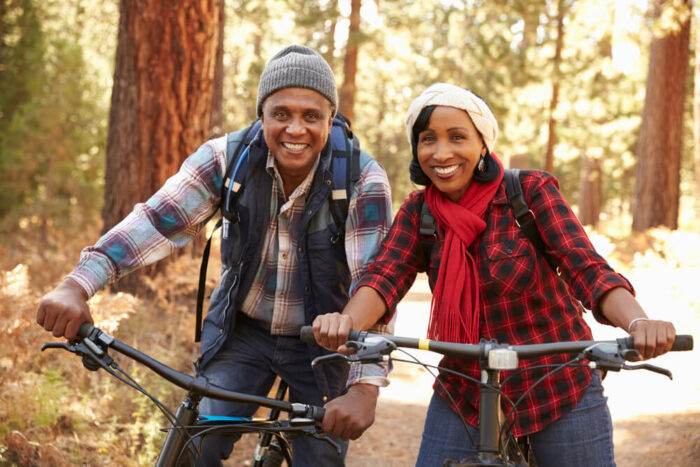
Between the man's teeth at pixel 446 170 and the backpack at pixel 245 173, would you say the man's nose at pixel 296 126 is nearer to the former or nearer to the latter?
the backpack at pixel 245 173

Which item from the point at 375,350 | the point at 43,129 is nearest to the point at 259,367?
the point at 375,350

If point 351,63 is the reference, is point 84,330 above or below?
below

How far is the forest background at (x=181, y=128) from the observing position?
17.5 ft

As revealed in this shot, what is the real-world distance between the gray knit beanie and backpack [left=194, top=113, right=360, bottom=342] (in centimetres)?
20

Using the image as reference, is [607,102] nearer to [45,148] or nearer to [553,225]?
[45,148]

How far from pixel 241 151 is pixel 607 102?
20811mm

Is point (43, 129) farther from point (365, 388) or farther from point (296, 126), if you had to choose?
point (365, 388)

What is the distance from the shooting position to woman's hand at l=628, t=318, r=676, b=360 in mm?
2236

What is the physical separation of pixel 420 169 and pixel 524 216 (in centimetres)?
49

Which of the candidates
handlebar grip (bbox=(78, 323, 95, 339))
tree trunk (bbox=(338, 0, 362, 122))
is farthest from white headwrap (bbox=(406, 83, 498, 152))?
tree trunk (bbox=(338, 0, 362, 122))

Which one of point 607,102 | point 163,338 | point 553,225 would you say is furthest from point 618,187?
point 553,225

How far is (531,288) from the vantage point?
289cm

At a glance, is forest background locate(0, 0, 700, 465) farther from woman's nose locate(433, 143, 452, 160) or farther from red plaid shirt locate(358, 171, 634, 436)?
woman's nose locate(433, 143, 452, 160)

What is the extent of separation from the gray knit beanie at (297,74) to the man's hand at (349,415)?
1386 millimetres
